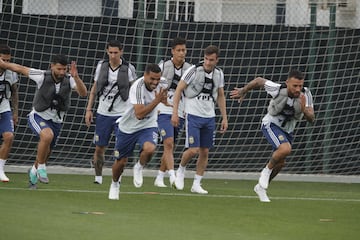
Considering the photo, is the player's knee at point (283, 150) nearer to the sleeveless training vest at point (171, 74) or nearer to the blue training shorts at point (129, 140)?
the blue training shorts at point (129, 140)

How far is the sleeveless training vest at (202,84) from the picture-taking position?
659 inches

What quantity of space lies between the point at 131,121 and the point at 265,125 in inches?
76.8

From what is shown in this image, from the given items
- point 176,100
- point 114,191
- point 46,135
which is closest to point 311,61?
point 176,100

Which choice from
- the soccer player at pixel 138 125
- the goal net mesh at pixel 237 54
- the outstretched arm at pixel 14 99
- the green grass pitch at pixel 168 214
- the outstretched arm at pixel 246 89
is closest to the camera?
the green grass pitch at pixel 168 214

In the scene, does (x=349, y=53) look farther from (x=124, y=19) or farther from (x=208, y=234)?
(x=208, y=234)

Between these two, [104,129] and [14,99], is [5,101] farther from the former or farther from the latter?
[104,129]

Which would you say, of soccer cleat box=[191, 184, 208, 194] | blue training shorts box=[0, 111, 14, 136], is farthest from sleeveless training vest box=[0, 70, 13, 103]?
soccer cleat box=[191, 184, 208, 194]

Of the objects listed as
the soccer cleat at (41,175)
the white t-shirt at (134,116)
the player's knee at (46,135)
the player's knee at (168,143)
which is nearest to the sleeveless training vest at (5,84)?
the player's knee at (46,135)

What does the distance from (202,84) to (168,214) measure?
4246mm

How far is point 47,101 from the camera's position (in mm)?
16391

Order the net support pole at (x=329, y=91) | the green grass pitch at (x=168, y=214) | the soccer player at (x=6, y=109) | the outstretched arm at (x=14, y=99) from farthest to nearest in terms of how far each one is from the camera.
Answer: the net support pole at (x=329, y=91) < the outstretched arm at (x=14, y=99) < the soccer player at (x=6, y=109) < the green grass pitch at (x=168, y=214)

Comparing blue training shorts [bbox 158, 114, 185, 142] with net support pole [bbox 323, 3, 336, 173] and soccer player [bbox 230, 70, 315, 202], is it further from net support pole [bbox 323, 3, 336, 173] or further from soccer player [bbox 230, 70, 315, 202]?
net support pole [bbox 323, 3, 336, 173]

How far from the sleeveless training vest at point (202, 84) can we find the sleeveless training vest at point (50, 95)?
176cm

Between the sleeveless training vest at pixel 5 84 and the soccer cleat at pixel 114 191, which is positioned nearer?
the soccer cleat at pixel 114 191
